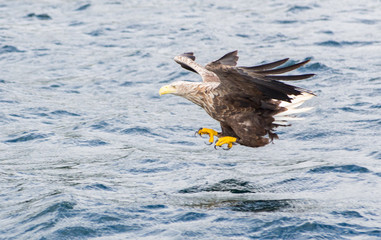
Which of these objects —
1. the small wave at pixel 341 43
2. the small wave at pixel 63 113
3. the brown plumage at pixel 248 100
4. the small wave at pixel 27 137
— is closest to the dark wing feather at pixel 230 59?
the brown plumage at pixel 248 100

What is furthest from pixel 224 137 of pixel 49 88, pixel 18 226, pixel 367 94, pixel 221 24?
pixel 221 24

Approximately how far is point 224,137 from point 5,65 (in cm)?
757

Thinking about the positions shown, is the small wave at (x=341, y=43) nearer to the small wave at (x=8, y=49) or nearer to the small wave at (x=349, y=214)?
the small wave at (x=8, y=49)

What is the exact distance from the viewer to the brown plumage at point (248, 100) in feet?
25.3

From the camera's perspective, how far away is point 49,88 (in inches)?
509

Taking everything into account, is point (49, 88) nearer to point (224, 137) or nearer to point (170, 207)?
point (224, 137)

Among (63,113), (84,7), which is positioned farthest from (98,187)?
(84,7)

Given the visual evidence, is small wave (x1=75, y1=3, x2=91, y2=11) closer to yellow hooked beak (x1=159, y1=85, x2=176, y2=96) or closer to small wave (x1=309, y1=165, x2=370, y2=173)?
yellow hooked beak (x1=159, y1=85, x2=176, y2=96)

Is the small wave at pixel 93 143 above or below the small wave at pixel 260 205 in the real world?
below

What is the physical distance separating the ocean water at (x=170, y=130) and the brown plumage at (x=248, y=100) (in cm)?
58

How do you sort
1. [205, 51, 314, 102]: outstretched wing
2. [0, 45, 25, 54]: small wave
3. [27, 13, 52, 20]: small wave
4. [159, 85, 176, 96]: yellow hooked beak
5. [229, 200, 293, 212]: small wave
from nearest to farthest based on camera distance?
[229, 200, 293, 212]: small wave
[205, 51, 314, 102]: outstretched wing
[159, 85, 176, 96]: yellow hooked beak
[0, 45, 25, 54]: small wave
[27, 13, 52, 20]: small wave

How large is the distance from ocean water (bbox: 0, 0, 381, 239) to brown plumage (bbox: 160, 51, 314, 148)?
0.58 metres

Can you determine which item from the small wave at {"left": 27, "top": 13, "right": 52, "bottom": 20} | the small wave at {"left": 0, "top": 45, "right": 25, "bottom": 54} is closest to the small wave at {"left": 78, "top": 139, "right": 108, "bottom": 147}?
the small wave at {"left": 0, "top": 45, "right": 25, "bottom": 54}

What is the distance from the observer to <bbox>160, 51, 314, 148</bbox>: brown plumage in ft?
25.3
